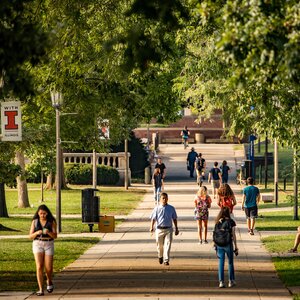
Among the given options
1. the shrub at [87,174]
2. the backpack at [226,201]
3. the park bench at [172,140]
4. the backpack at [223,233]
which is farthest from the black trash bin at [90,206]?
the park bench at [172,140]

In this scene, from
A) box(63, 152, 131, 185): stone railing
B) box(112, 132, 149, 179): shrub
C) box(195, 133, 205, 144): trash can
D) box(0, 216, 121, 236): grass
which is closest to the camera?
box(0, 216, 121, 236): grass

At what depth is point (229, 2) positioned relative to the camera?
14.9m

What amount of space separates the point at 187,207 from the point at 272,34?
31609mm

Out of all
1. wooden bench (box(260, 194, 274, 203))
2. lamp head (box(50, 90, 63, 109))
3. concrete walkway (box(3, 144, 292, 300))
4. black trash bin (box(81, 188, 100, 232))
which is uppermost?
lamp head (box(50, 90, 63, 109))

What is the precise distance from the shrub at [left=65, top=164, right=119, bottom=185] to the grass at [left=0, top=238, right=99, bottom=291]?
87.5 ft

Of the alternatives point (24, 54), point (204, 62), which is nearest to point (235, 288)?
point (204, 62)

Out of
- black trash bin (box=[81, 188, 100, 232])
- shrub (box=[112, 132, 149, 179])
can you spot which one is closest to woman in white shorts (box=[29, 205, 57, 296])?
black trash bin (box=[81, 188, 100, 232])

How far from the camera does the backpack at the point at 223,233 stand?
21.6 m

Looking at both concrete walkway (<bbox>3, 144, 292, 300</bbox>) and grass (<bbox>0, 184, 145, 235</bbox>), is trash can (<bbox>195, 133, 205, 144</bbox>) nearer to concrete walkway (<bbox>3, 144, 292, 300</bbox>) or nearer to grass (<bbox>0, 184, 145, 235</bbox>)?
grass (<bbox>0, 184, 145, 235</bbox>)

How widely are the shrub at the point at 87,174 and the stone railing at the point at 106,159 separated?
59 cm

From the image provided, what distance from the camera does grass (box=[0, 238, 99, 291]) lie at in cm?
2307

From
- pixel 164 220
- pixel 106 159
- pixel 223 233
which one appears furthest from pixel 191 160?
pixel 223 233

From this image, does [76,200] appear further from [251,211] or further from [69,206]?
[251,211]

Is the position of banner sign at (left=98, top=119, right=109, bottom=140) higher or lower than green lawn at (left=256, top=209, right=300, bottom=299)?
higher
